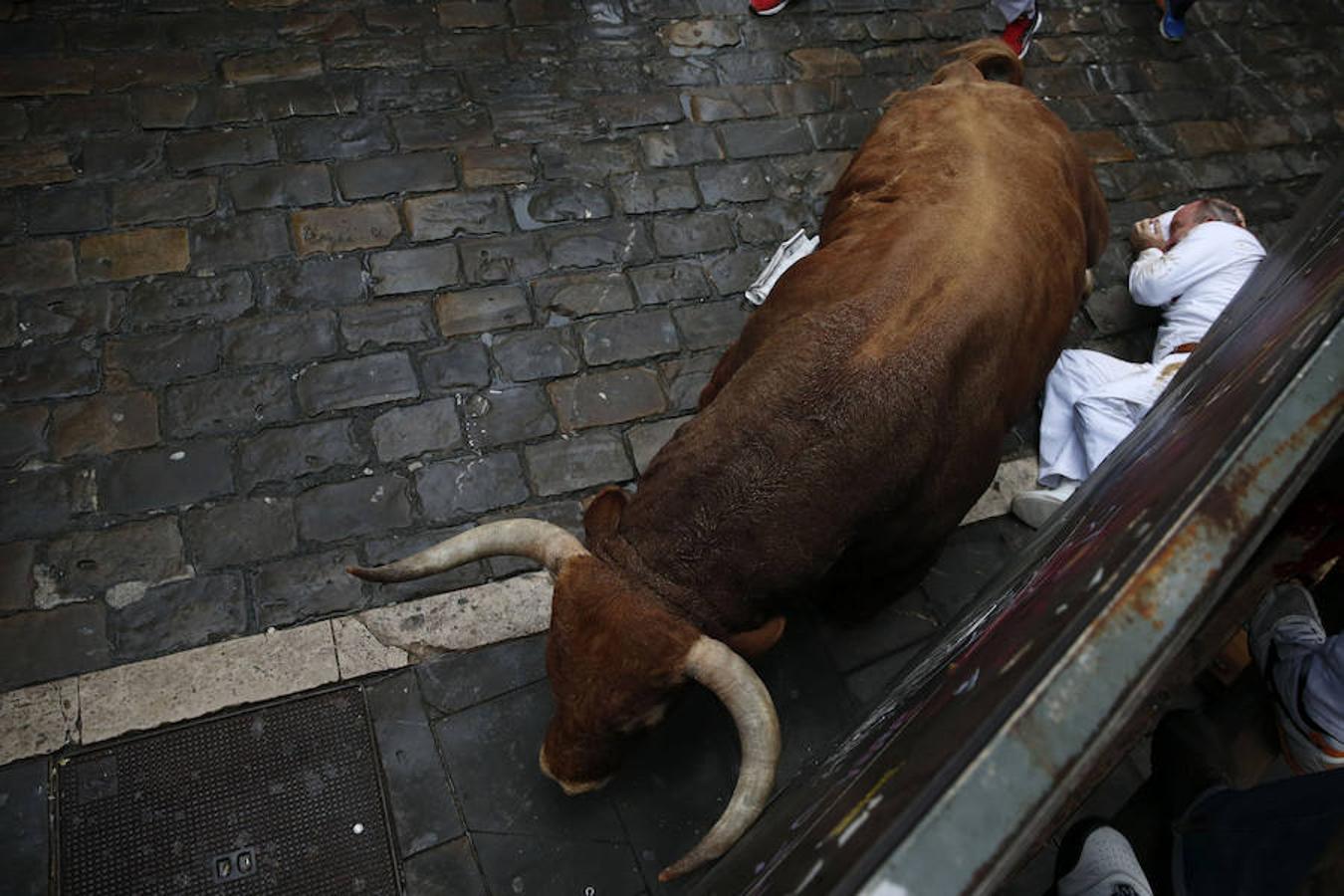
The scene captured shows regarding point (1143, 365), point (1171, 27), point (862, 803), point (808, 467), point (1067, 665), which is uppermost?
point (1067, 665)

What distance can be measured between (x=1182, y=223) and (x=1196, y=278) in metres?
0.53

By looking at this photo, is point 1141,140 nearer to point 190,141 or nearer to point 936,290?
point 936,290

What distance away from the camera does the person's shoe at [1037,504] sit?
16.4 ft

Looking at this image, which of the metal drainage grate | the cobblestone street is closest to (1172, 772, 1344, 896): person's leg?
the cobblestone street

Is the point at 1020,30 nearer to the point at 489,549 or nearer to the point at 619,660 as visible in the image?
the point at 489,549

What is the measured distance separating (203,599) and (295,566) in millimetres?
386

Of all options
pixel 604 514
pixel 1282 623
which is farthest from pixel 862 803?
pixel 1282 623

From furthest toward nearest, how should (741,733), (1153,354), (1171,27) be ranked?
(1171,27) < (1153,354) < (741,733)

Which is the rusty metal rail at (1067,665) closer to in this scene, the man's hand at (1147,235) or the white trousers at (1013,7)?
the man's hand at (1147,235)

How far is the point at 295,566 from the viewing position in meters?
4.46

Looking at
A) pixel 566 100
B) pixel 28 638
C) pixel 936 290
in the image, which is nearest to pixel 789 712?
pixel 936 290

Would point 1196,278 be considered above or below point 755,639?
below

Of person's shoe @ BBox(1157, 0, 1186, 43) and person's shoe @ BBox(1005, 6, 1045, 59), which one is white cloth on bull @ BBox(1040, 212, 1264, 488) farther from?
person's shoe @ BBox(1157, 0, 1186, 43)

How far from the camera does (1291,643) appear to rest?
10.7ft
